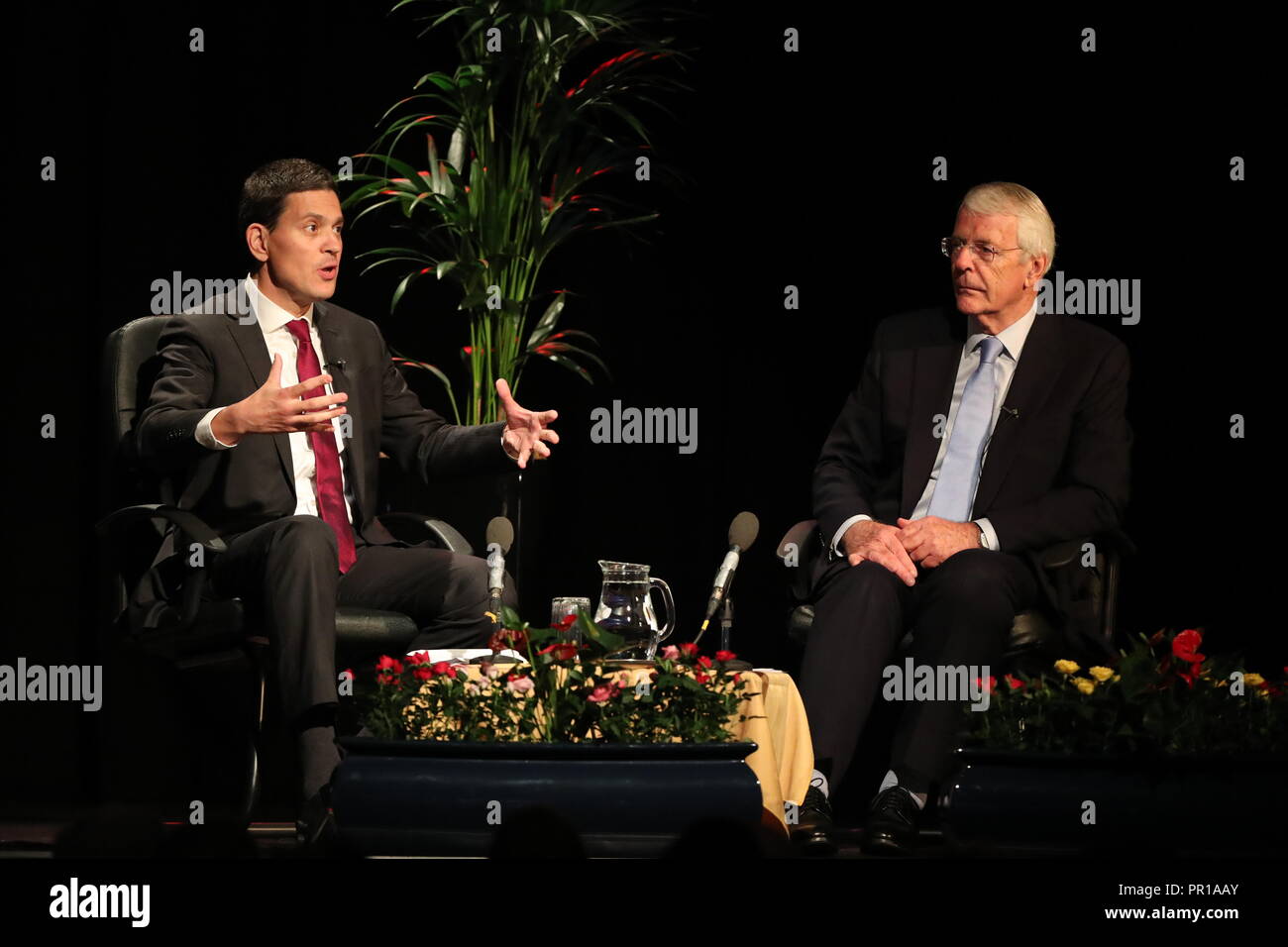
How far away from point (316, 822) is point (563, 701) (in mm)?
540

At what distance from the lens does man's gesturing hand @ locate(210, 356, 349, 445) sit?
10.8ft

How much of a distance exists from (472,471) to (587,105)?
52.5 inches

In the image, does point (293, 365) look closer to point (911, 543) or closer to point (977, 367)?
point (911, 543)

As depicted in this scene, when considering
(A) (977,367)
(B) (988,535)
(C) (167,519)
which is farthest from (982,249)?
(C) (167,519)

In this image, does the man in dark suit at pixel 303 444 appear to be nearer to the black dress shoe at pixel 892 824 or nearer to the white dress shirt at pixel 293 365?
the white dress shirt at pixel 293 365

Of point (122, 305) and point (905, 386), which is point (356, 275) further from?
point (905, 386)

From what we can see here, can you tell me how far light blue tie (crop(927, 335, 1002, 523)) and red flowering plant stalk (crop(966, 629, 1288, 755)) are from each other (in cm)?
89

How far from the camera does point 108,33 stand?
14.3 ft

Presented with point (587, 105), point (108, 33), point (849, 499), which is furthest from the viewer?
point (587, 105)

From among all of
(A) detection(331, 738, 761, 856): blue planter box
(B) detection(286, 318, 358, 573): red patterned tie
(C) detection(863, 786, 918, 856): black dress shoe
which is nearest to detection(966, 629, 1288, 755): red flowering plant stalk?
(C) detection(863, 786, 918, 856): black dress shoe

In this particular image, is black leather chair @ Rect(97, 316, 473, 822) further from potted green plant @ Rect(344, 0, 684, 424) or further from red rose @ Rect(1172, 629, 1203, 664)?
red rose @ Rect(1172, 629, 1203, 664)

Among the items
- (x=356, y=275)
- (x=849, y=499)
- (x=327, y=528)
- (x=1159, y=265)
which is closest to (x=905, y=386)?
(x=849, y=499)

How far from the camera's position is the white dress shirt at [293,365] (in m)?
3.72

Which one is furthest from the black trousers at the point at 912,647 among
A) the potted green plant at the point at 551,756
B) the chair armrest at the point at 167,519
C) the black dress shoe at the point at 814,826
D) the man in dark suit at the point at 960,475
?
the chair armrest at the point at 167,519
